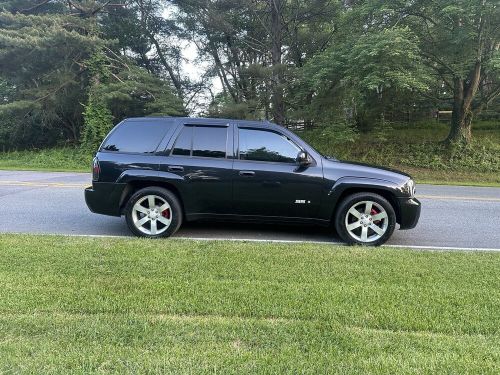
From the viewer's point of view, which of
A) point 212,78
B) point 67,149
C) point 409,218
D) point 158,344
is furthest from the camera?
point 212,78

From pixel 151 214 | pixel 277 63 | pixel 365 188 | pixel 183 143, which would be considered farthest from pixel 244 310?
pixel 277 63

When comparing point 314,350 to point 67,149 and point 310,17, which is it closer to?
point 310,17

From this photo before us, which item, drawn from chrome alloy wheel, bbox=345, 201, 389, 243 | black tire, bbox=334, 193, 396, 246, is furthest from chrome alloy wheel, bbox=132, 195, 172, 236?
chrome alloy wheel, bbox=345, 201, 389, 243

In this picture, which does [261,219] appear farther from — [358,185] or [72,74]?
[72,74]

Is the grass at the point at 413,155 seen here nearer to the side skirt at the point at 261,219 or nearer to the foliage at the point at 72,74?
the foliage at the point at 72,74

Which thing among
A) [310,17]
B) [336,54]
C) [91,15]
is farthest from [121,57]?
[336,54]

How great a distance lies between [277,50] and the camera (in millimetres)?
23391

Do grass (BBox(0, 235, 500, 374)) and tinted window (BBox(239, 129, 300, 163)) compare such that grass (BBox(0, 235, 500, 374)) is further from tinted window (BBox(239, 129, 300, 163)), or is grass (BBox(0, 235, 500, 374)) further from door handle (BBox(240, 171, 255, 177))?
tinted window (BBox(239, 129, 300, 163))

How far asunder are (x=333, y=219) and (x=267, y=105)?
17.2m

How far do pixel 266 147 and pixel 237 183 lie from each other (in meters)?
0.68

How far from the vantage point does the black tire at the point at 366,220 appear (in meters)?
5.55

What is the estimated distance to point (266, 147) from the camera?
18.9 ft

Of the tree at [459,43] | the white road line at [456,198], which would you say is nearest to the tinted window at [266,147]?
the white road line at [456,198]

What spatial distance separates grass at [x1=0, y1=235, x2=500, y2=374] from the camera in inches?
100
